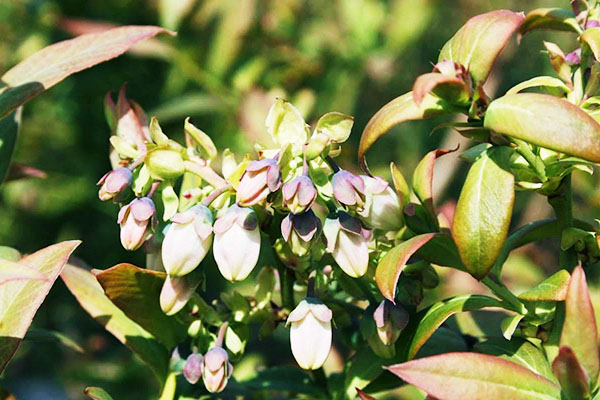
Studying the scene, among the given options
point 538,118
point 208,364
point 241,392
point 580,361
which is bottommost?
point 241,392

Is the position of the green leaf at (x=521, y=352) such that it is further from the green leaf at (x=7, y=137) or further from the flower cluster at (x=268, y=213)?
the green leaf at (x=7, y=137)

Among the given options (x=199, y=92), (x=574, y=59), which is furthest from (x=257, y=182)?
(x=199, y=92)

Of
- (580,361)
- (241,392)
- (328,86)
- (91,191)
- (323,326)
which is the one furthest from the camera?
(91,191)

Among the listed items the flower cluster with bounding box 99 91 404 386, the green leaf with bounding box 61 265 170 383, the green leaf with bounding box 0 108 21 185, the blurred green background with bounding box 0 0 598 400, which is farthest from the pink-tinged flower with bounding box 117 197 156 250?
the blurred green background with bounding box 0 0 598 400

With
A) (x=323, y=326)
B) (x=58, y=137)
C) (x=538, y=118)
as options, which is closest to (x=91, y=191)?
(x=58, y=137)

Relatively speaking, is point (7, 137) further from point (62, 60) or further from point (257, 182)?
point (257, 182)

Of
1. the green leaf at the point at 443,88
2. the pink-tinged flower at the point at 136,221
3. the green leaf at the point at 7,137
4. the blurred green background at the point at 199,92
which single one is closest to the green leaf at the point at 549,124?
the green leaf at the point at 443,88

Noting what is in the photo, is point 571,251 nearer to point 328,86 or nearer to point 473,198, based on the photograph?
point 473,198

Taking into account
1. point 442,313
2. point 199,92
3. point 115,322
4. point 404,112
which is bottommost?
point 199,92
